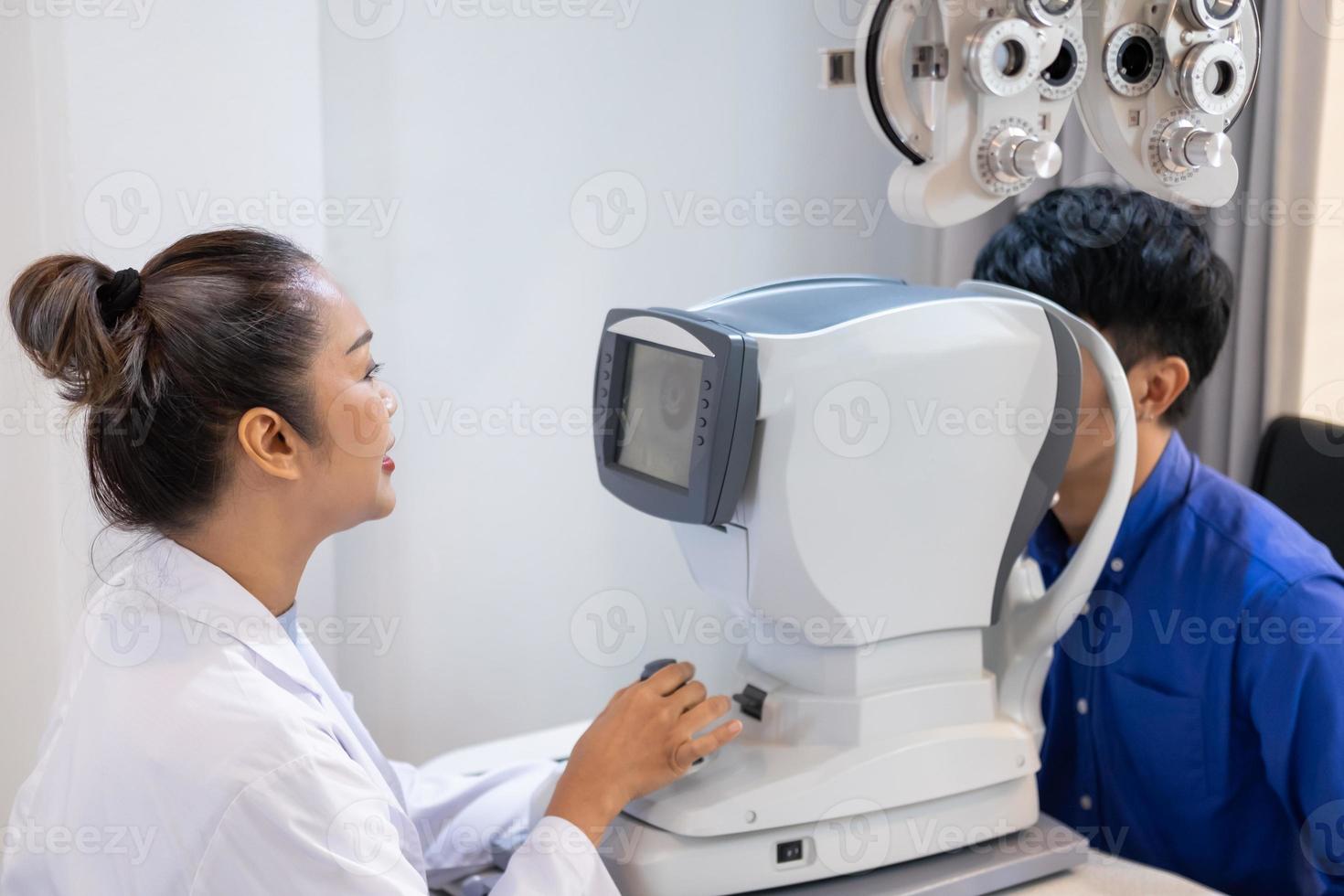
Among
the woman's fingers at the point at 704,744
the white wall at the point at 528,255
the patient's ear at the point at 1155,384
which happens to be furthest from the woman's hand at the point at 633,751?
the white wall at the point at 528,255

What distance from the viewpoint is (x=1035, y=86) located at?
1062 millimetres

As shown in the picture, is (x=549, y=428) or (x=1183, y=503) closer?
(x=1183, y=503)

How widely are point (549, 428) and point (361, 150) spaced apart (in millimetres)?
604

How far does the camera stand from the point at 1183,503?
4.58ft

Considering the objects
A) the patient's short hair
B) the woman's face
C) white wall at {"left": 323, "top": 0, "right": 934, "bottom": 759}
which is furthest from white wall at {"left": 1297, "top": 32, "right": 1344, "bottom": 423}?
the woman's face

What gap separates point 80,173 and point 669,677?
1.12 m

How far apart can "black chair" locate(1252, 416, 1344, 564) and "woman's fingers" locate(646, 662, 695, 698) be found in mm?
965

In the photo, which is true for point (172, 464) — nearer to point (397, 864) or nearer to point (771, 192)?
point (397, 864)

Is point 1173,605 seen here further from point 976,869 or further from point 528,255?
point 528,255

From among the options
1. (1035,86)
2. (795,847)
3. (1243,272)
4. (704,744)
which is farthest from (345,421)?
(1243,272)

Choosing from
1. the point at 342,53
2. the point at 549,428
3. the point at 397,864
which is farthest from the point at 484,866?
the point at 342,53

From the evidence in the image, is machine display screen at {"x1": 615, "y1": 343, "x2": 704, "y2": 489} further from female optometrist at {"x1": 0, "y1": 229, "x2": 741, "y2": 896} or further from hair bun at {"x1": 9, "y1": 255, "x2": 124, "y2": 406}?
hair bun at {"x1": 9, "y1": 255, "x2": 124, "y2": 406}

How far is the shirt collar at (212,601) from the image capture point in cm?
102

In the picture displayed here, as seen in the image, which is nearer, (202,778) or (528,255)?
(202,778)
